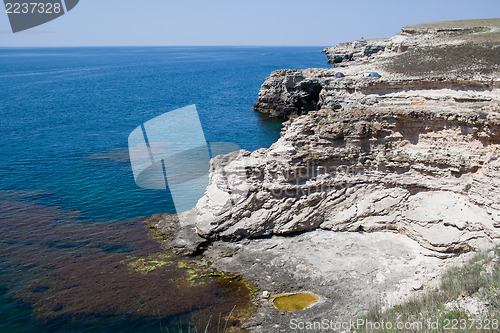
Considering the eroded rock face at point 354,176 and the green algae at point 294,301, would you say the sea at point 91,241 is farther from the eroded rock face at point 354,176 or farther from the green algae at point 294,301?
the eroded rock face at point 354,176

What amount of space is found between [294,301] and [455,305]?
7.25 metres

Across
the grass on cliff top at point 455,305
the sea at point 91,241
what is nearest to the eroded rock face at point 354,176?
the sea at point 91,241

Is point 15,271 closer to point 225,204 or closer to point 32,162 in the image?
point 225,204

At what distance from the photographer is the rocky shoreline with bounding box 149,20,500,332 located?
18969 mm

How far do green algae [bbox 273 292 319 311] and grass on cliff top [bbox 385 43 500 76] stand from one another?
1017 inches

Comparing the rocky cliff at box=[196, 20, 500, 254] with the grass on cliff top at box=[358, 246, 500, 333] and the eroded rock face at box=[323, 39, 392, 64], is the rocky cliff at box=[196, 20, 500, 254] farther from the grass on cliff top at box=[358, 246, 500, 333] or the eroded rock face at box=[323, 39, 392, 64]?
the eroded rock face at box=[323, 39, 392, 64]

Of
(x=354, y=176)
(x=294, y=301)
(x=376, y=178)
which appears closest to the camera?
(x=294, y=301)

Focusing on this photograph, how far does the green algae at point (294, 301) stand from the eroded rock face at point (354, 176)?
15.8 ft

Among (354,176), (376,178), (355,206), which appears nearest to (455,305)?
(355,206)

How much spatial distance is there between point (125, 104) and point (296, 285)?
62.4 metres

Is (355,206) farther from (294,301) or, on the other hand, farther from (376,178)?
(294,301)

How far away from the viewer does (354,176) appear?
2306cm

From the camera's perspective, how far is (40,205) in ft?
96.3

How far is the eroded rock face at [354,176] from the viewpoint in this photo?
68.6 ft
